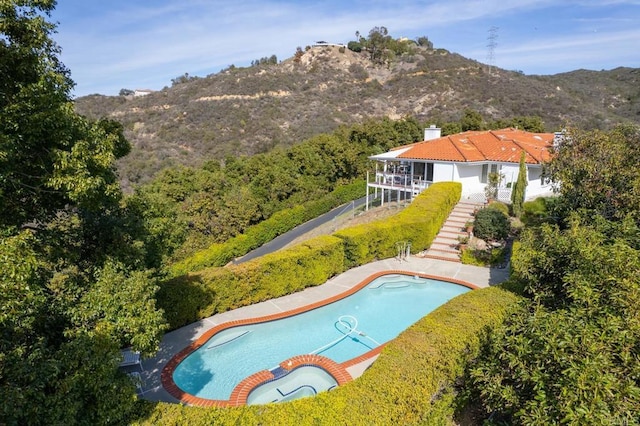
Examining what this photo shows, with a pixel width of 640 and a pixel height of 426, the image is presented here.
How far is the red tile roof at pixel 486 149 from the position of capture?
25875mm

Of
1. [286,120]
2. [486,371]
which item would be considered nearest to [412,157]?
[486,371]

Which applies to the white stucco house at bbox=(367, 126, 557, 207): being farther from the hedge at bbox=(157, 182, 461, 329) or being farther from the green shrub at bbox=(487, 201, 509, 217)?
the hedge at bbox=(157, 182, 461, 329)

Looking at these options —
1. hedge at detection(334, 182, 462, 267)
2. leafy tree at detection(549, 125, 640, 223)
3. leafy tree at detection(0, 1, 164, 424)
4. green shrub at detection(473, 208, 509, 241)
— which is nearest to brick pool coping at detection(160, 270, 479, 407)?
leafy tree at detection(0, 1, 164, 424)

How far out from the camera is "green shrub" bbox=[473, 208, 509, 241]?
1930 cm

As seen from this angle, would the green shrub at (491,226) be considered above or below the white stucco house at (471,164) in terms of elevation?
below

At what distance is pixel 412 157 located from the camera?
2767 cm

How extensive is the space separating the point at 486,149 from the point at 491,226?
1087 cm

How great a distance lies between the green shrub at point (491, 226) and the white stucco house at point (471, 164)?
559 cm

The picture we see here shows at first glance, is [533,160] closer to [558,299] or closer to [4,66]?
[558,299]

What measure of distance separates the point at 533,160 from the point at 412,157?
7.77m

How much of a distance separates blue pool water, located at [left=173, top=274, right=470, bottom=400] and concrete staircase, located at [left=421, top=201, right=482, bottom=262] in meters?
3.43

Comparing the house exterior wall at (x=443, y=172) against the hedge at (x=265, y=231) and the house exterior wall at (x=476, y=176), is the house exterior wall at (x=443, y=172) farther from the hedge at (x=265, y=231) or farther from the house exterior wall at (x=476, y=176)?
the hedge at (x=265, y=231)

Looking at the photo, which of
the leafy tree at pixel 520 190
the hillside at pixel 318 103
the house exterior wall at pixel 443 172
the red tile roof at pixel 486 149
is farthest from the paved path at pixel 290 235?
the hillside at pixel 318 103

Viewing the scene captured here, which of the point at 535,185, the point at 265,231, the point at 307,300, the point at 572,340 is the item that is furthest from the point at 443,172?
the point at 572,340
